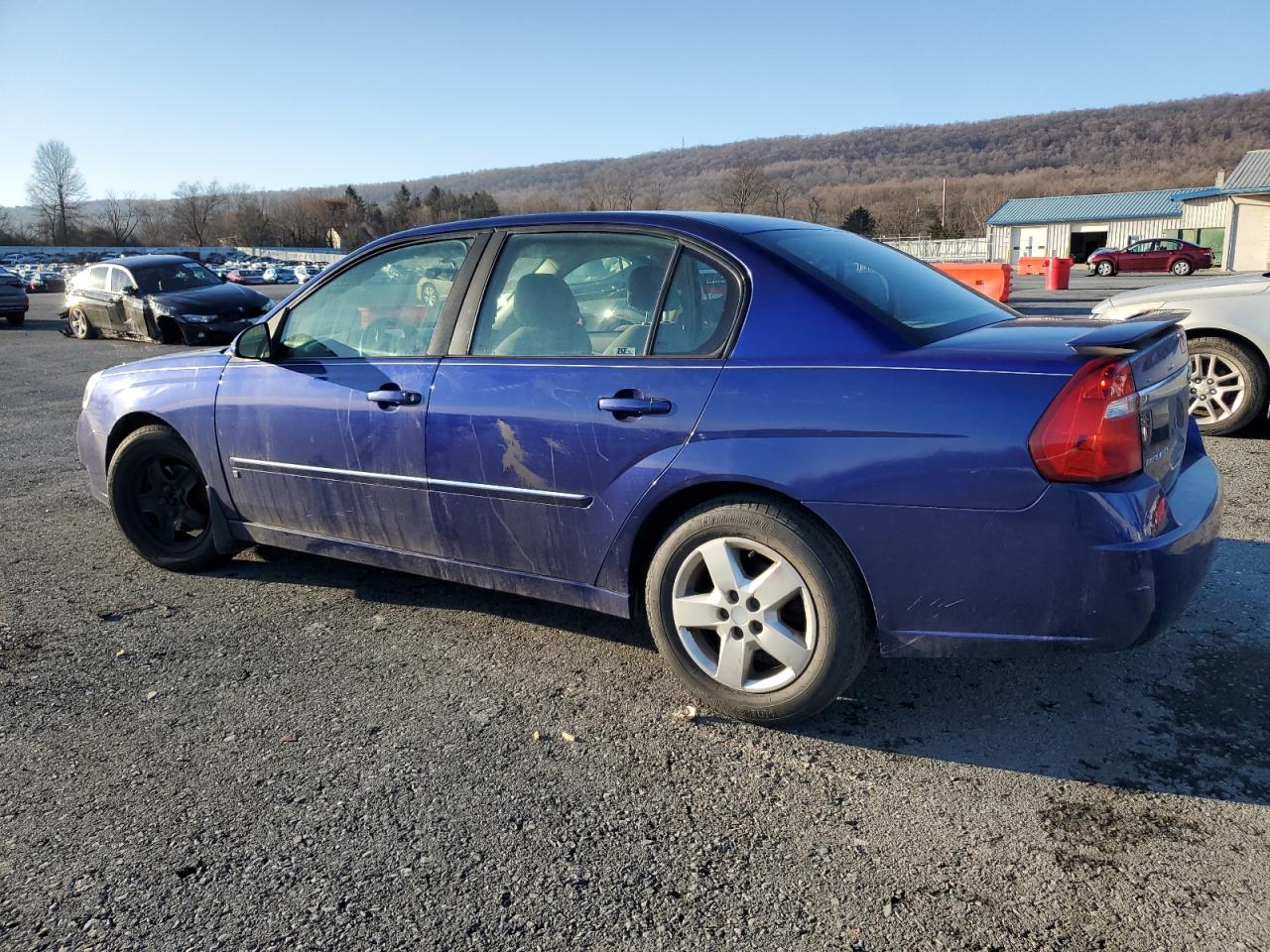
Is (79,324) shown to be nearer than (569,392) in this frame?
No

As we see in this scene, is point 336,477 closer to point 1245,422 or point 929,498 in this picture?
point 929,498

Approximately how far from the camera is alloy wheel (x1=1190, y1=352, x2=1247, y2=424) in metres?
6.70

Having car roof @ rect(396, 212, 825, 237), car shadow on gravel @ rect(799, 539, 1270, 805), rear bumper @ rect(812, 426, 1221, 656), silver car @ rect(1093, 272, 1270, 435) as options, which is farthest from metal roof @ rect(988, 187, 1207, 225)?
rear bumper @ rect(812, 426, 1221, 656)

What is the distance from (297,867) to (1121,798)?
2.22m

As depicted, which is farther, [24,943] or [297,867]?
[297,867]

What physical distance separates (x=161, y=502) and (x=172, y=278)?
14.3 metres

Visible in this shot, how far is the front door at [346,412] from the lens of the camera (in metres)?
3.62

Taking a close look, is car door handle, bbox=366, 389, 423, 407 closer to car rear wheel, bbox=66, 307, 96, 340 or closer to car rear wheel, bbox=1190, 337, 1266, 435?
car rear wheel, bbox=1190, 337, 1266, 435

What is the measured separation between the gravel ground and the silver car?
3265 mm

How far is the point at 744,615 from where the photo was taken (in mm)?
2939

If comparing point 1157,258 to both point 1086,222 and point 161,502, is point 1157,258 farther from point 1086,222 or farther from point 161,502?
point 161,502

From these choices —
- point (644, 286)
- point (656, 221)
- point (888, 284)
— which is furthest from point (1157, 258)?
point (644, 286)

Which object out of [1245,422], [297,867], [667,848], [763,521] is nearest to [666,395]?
[763,521]

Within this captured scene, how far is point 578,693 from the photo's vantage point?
3299 millimetres
